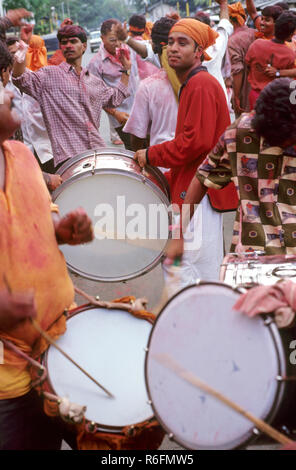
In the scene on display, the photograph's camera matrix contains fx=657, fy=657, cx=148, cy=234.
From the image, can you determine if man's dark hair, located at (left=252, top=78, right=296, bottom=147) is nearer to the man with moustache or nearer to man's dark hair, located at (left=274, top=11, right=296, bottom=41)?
the man with moustache

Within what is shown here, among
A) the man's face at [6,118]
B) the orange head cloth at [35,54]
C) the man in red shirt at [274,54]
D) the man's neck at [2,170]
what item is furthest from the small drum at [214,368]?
the orange head cloth at [35,54]

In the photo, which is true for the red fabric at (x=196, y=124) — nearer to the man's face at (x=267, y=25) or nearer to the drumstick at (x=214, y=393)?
the drumstick at (x=214, y=393)

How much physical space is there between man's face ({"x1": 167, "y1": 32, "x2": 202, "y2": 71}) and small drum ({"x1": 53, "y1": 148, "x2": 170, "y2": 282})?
72 centimetres

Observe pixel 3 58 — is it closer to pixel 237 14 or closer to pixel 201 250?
pixel 201 250

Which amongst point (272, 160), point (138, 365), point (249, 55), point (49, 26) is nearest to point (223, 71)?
point (249, 55)

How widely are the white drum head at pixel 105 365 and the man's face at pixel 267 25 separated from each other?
19.2 feet

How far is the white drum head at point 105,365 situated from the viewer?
2.25 m

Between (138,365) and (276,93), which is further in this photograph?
(276,93)

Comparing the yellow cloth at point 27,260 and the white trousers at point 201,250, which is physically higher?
the yellow cloth at point 27,260

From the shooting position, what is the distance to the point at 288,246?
2723mm

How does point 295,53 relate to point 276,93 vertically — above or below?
below

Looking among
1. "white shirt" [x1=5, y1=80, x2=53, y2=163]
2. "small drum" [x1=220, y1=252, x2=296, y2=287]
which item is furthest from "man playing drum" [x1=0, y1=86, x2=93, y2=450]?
"white shirt" [x1=5, y1=80, x2=53, y2=163]
